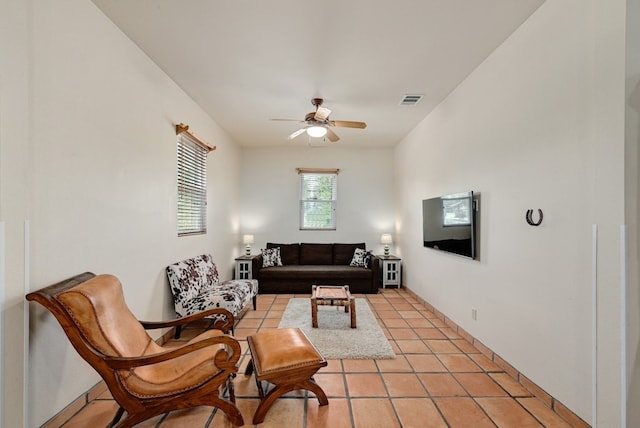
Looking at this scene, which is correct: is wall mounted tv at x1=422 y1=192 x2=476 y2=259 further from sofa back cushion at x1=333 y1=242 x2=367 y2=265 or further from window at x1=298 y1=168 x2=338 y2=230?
window at x1=298 y1=168 x2=338 y2=230

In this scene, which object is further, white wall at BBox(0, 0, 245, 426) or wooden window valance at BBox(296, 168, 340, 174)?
wooden window valance at BBox(296, 168, 340, 174)

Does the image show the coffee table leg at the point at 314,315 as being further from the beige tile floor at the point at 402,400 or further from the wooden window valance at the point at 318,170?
the wooden window valance at the point at 318,170

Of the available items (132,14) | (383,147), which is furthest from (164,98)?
(383,147)

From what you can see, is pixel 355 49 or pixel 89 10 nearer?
pixel 89 10

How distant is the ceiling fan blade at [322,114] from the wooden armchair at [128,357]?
2.58 m

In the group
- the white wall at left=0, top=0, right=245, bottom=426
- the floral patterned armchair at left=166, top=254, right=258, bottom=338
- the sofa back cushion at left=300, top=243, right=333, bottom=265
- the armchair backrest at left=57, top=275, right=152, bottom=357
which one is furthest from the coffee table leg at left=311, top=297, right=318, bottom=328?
the sofa back cushion at left=300, top=243, right=333, bottom=265

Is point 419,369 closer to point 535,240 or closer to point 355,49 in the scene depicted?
point 535,240

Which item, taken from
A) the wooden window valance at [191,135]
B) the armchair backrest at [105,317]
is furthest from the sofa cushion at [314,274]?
the armchair backrest at [105,317]

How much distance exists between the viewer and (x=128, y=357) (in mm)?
1734

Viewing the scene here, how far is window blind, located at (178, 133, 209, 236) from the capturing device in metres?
3.54

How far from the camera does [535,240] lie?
2176 mm

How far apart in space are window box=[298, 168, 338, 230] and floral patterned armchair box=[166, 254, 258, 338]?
272cm

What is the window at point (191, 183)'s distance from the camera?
11.6 feet

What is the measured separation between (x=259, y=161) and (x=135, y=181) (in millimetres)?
3785
